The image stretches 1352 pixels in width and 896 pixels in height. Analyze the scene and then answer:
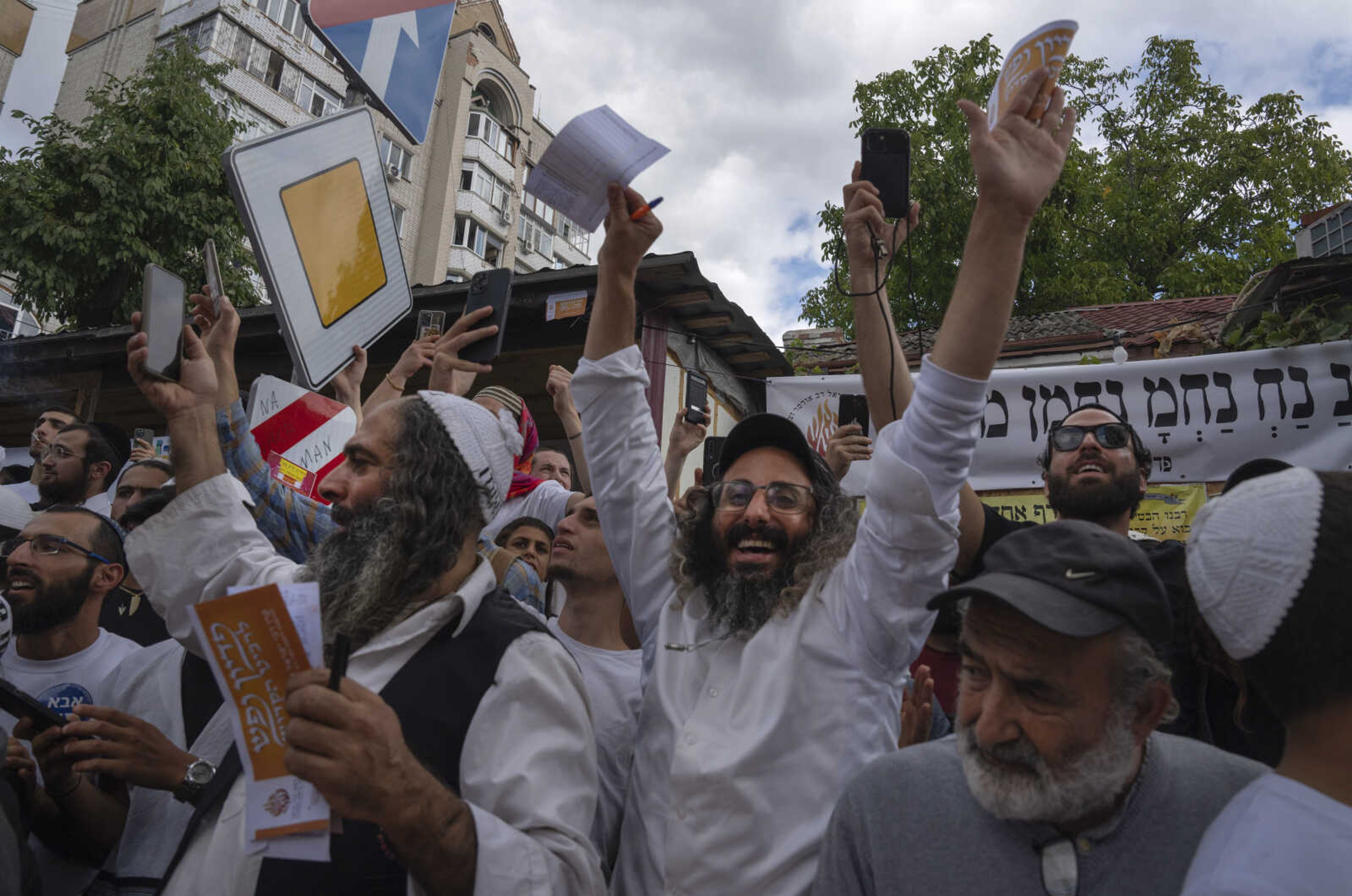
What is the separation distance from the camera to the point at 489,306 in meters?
3.21

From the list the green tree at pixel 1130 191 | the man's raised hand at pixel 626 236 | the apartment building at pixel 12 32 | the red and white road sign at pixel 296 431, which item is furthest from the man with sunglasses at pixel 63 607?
the apartment building at pixel 12 32

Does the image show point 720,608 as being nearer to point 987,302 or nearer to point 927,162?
point 987,302

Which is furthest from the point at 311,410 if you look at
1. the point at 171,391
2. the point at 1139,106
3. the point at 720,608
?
the point at 1139,106

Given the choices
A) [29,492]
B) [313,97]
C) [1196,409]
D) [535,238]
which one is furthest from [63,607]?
[535,238]

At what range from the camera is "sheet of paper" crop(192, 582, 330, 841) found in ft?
4.56

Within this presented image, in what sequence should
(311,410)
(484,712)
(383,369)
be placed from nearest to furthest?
1. (484,712)
2. (311,410)
3. (383,369)

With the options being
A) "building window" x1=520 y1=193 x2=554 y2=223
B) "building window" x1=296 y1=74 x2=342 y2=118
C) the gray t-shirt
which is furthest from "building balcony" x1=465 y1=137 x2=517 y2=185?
the gray t-shirt

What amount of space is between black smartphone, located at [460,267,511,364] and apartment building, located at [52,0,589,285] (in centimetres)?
2250

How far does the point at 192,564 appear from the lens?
2.11 metres

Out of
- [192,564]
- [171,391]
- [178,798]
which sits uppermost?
[171,391]

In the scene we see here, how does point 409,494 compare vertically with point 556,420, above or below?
below

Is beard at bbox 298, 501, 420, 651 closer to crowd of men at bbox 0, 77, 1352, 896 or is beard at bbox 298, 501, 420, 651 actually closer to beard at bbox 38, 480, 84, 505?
crowd of men at bbox 0, 77, 1352, 896

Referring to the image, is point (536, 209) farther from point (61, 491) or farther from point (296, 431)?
point (296, 431)

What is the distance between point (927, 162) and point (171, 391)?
12586mm
